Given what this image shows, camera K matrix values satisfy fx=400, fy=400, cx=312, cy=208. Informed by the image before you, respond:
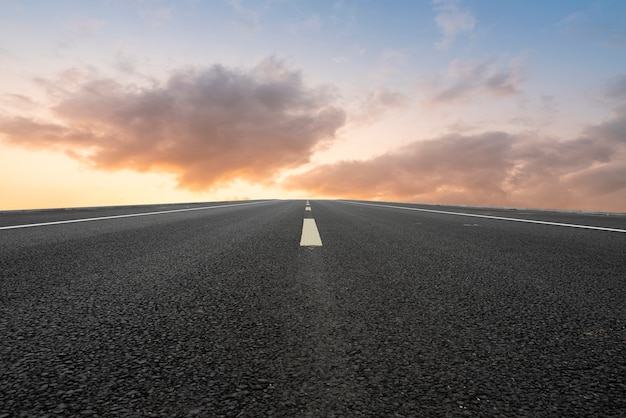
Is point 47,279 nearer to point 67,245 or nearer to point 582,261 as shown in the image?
point 67,245

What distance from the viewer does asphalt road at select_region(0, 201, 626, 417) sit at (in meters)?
1.20

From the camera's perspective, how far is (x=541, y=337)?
5.67 ft

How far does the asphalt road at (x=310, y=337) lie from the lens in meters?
1.20

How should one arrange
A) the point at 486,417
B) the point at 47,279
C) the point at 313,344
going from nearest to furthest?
the point at 486,417 → the point at 313,344 → the point at 47,279

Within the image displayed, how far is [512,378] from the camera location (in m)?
1.35

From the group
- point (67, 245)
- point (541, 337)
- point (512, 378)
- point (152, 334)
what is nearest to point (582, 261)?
point (541, 337)

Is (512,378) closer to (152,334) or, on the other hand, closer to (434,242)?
(152,334)

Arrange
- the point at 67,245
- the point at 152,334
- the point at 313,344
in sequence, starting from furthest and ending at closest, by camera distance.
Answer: the point at 67,245 → the point at 152,334 → the point at 313,344

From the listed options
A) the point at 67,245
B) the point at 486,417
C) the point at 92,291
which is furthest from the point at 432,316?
the point at 67,245

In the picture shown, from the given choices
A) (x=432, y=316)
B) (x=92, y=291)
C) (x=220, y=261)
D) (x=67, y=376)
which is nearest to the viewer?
(x=67, y=376)

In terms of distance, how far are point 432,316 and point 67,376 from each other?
1574mm

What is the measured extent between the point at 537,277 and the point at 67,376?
2.98 m

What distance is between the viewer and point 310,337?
170cm

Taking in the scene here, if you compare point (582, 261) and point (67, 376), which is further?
point (582, 261)
